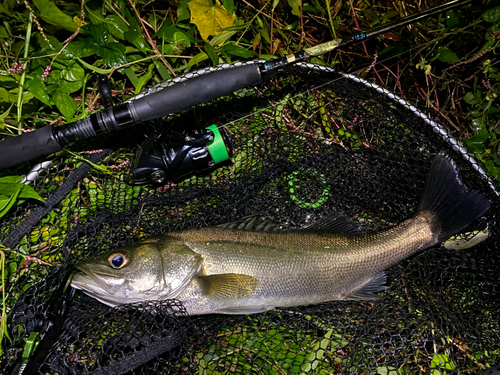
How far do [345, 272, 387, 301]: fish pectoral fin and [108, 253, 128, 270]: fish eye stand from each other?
1.49 metres

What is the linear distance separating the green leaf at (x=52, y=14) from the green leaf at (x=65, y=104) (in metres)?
0.50

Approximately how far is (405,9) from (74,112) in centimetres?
310

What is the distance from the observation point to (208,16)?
3.01 meters

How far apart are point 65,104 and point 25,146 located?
0.53 meters

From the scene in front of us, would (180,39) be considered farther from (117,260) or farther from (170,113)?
(117,260)

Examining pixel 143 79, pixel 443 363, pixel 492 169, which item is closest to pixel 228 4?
pixel 143 79

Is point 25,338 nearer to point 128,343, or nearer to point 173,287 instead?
point 128,343

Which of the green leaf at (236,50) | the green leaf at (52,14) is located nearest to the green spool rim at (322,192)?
the green leaf at (236,50)

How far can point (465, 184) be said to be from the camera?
2.66 metres

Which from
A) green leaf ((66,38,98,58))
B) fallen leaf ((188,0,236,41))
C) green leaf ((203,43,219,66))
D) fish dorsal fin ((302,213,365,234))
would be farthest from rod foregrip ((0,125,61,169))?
fish dorsal fin ((302,213,365,234))

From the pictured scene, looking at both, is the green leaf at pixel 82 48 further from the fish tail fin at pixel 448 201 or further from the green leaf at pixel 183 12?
the fish tail fin at pixel 448 201

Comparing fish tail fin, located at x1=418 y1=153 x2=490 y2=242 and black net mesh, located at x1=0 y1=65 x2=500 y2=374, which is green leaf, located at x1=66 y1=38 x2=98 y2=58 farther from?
fish tail fin, located at x1=418 y1=153 x2=490 y2=242

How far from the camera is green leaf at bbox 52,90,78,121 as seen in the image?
2742 millimetres

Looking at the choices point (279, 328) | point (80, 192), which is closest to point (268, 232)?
point (279, 328)
